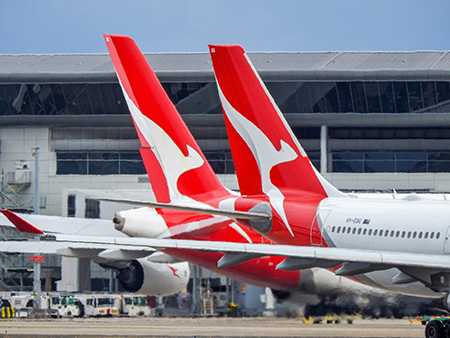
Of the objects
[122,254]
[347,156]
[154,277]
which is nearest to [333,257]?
[122,254]

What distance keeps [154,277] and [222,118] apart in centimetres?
3547

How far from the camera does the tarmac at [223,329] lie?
29.7 meters

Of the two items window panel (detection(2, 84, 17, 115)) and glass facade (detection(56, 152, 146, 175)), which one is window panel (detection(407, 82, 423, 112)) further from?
window panel (detection(2, 84, 17, 115))

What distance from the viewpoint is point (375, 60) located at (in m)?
72.2

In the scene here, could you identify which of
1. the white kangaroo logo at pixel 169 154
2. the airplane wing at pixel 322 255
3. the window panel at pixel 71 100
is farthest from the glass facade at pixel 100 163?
the airplane wing at pixel 322 255

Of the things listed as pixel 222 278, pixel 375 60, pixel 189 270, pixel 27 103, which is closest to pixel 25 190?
pixel 27 103

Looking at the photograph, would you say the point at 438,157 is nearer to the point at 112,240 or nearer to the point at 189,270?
the point at 189,270

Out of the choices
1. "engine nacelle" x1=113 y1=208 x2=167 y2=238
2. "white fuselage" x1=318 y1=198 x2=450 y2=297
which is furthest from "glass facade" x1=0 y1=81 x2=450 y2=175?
"white fuselage" x1=318 y1=198 x2=450 y2=297

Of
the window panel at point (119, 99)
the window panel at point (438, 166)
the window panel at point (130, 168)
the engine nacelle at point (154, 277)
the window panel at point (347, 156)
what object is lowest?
the engine nacelle at point (154, 277)

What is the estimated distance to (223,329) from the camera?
1278 inches

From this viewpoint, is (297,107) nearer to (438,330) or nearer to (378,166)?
(378,166)

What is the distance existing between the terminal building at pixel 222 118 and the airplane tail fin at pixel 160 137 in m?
28.6

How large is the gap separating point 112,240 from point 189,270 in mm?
14120

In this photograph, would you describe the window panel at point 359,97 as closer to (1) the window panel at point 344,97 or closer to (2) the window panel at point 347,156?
(1) the window panel at point 344,97
